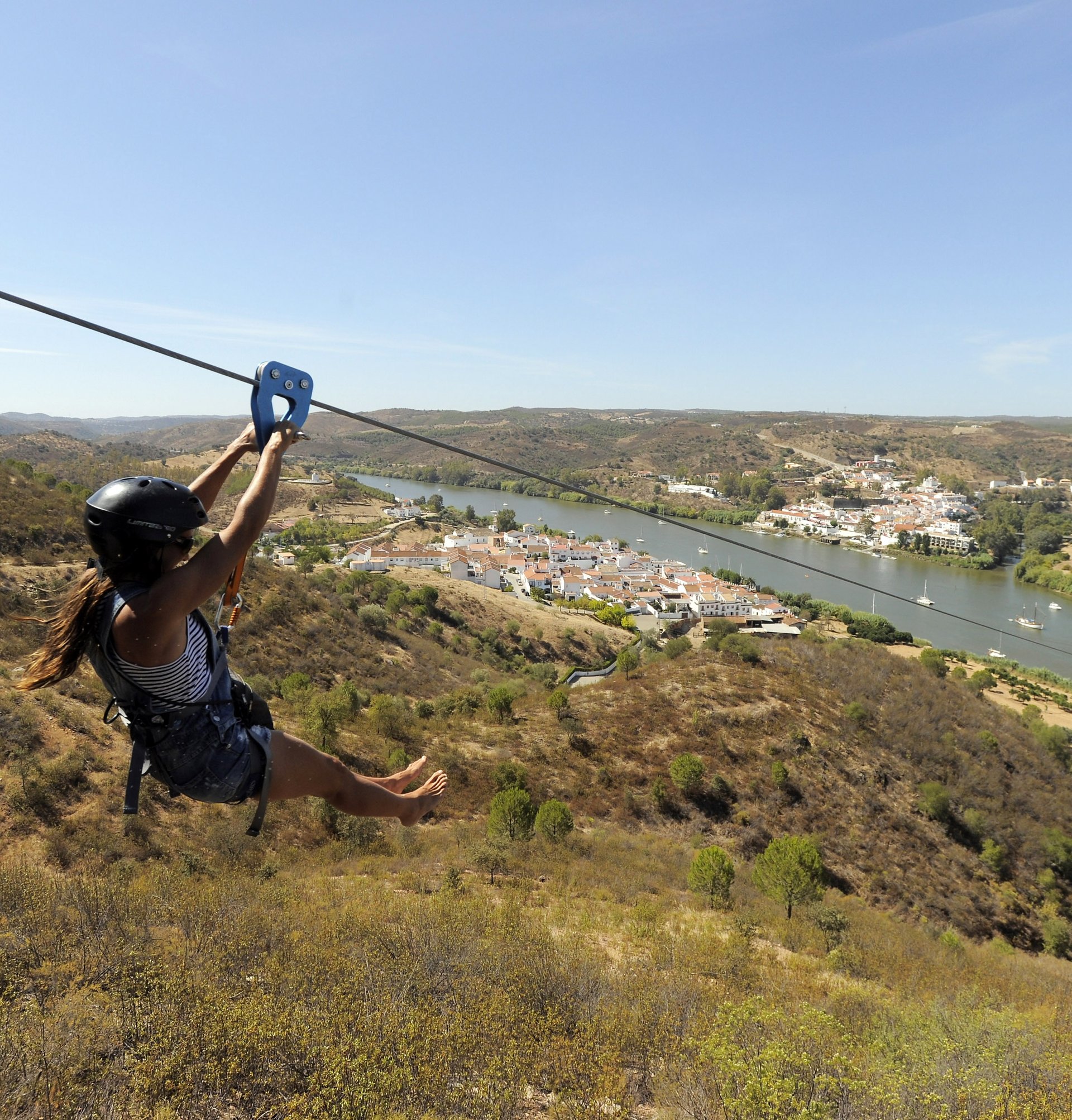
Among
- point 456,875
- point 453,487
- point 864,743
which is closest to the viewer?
point 456,875

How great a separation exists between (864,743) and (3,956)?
17444mm

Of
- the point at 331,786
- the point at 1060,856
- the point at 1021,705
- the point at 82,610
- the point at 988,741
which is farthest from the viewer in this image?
the point at 1021,705

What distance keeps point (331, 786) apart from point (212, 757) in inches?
12.7

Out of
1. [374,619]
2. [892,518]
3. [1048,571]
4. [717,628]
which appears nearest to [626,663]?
[717,628]

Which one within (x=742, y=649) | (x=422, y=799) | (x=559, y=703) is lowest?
(x=559, y=703)

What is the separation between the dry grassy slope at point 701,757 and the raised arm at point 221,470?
608cm

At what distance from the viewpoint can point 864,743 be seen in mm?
16812

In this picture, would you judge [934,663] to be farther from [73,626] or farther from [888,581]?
[73,626]

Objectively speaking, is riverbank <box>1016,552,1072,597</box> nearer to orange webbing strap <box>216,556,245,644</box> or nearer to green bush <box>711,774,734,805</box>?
green bush <box>711,774,734,805</box>

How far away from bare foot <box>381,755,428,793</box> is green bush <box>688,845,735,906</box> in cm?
739

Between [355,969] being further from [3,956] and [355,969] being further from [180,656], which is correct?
[180,656]

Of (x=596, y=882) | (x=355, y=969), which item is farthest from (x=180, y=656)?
(x=596, y=882)

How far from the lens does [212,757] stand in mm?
1499

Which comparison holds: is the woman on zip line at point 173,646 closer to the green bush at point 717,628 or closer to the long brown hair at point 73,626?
the long brown hair at point 73,626
